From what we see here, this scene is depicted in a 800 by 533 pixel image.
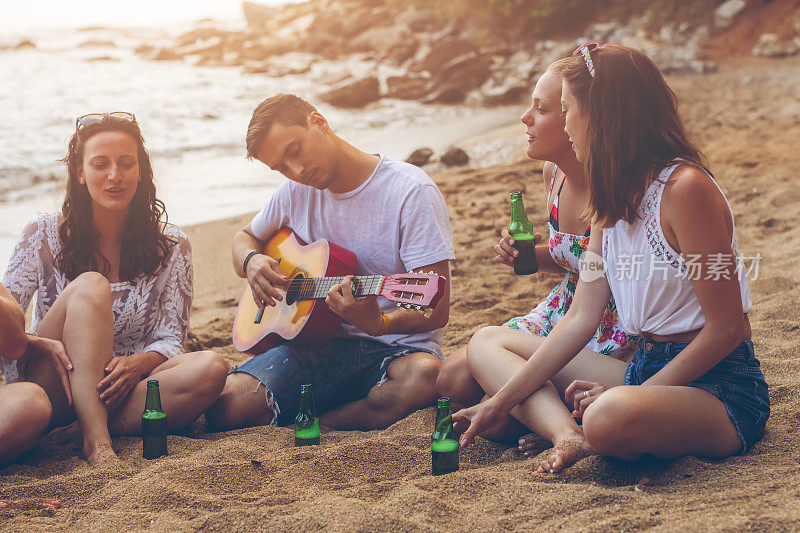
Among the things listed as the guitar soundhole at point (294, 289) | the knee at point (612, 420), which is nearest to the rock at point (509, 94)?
the guitar soundhole at point (294, 289)

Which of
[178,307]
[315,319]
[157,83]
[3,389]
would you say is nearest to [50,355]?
[3,389]

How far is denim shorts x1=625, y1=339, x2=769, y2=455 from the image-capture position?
247 cm

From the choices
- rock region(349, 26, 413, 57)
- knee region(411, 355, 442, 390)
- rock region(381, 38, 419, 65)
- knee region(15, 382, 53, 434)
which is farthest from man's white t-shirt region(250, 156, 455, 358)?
rock region(349, 26, 413, 57)

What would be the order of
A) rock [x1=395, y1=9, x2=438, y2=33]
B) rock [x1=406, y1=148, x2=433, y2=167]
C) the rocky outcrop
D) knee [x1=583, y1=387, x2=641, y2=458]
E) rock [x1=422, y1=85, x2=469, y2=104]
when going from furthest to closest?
rock [x1=395, y1=9, x2=438, y2=33]
rock [x1=422, y1=85, x2=469, y2=104]
the rocky outcrop
rock [x1=406, y1=148, x2=433, y2=167]
knee [x1=583, y1=387, x2=641, y2=458]

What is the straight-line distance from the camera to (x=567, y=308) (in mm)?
3123

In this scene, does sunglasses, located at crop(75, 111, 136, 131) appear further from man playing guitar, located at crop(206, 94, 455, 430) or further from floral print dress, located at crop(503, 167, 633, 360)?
floral print dress, located at crop(503, 167, 633, 360)

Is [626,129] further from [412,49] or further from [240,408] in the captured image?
[412,49]

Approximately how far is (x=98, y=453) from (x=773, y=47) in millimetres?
14793

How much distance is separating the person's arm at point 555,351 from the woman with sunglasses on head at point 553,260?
0.10 metres

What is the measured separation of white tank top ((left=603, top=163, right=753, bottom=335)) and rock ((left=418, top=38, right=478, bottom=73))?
62.5 feet

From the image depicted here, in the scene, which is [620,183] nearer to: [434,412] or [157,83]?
[434,412]

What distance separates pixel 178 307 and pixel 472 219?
3509 millimetres

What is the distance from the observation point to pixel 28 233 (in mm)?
3270

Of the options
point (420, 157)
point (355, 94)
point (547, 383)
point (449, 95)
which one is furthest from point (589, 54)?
point (355, 94)
